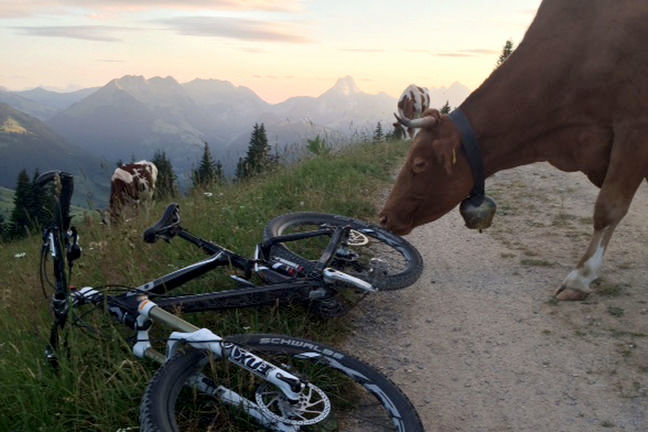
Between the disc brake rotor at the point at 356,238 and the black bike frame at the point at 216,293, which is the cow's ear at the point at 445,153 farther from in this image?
the disc brake rotor at the point at 356,238

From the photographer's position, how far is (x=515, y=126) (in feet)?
15.5

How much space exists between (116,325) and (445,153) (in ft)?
9.25

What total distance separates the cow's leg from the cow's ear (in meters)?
1.45

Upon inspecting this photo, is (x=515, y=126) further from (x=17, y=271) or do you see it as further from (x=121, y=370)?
(x=17, y=271)

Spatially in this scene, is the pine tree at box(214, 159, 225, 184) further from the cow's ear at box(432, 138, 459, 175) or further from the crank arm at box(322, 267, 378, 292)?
the crank arm at box(322, 267, 378, 292)

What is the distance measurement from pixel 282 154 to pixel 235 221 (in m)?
4.87

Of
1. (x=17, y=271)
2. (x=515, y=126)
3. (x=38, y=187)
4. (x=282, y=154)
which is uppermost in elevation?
(x=515, y=126)

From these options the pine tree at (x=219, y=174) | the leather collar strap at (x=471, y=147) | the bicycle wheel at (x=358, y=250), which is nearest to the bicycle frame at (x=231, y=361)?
the bicycle wheel at (x=358, y=250)

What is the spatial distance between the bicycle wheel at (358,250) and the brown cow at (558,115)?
1.56ft

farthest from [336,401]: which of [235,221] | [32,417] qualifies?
[235,221]

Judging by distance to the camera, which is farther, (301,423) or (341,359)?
(341,359)

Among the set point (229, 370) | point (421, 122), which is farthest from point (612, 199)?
point (229, 370)

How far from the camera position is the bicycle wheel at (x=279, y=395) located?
2.81 m

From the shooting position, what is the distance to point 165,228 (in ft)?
13.5
